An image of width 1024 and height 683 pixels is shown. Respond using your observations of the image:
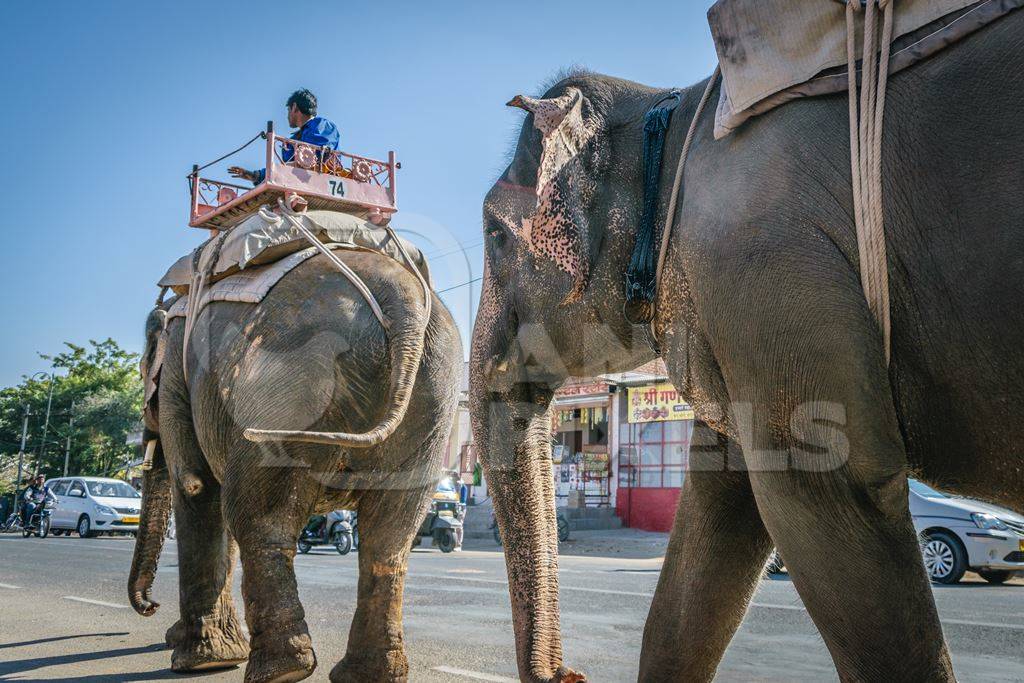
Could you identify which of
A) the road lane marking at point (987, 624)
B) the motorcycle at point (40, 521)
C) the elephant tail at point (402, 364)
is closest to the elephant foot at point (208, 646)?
the elephant tail at point (402, 364)

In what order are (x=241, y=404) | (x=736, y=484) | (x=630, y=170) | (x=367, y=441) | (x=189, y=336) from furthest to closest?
(x=189, y=336)
(x=241, y=404)
(x=367, y=441)
(x=736, y=484)
(x=630, y=170)

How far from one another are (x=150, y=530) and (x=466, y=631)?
1732mm

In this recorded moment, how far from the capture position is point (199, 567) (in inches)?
155

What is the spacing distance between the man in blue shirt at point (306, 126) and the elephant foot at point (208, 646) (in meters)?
2.19

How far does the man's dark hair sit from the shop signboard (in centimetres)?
1639

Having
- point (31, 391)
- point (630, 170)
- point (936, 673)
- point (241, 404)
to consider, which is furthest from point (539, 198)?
point (31, 391)

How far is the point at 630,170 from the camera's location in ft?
5.56

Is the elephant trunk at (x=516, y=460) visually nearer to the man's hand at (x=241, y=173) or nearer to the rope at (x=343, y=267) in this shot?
the rope at (x=343, y=267)

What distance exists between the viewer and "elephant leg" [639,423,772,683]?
1896mm

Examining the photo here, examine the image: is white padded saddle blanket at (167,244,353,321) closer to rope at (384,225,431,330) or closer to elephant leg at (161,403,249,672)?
rope at (384,225,431,330)

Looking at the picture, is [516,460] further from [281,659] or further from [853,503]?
[281,659]

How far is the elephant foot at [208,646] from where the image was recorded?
3.79 meters

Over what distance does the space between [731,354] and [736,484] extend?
0.66 meters

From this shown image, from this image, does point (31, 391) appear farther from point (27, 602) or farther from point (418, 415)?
point (418, 415)
